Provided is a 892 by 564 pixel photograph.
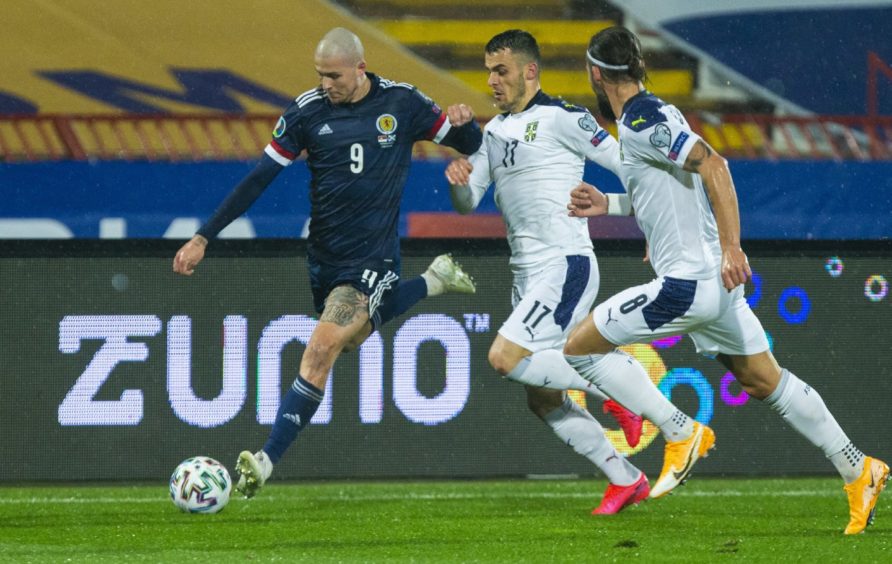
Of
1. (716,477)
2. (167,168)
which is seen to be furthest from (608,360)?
(167,168)

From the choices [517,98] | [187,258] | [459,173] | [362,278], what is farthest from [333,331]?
[517,98]

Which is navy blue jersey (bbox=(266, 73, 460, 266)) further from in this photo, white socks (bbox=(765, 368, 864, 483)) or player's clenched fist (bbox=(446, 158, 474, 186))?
white socks (bbox=(765, 368, 864, 483))

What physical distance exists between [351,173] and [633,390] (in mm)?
1392

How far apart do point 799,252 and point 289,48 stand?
6.00 m

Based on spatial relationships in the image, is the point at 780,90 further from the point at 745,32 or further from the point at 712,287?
the point at 712,287

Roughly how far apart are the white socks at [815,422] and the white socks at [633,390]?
0.40m

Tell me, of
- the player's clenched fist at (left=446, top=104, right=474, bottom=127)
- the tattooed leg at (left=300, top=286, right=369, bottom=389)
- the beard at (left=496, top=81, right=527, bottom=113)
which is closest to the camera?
the tattooed leg at (left=300, top=286, right=369, bottom=389)

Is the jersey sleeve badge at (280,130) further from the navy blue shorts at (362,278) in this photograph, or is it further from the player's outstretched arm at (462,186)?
the player's outstretched arm at (462,186)

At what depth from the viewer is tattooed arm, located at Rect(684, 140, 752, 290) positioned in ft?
16.3

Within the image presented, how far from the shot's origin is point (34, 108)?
11305mm

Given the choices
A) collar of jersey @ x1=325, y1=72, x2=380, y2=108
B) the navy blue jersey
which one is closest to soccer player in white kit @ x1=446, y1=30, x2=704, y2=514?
the navy blue jersey

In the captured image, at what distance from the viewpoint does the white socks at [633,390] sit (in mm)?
5645

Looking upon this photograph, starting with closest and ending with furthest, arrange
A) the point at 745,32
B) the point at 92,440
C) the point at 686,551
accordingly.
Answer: the point at 686,551, the point at 92,440, the point at 745,32

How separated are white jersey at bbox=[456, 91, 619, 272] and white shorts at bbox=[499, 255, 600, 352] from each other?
56 millimetres
